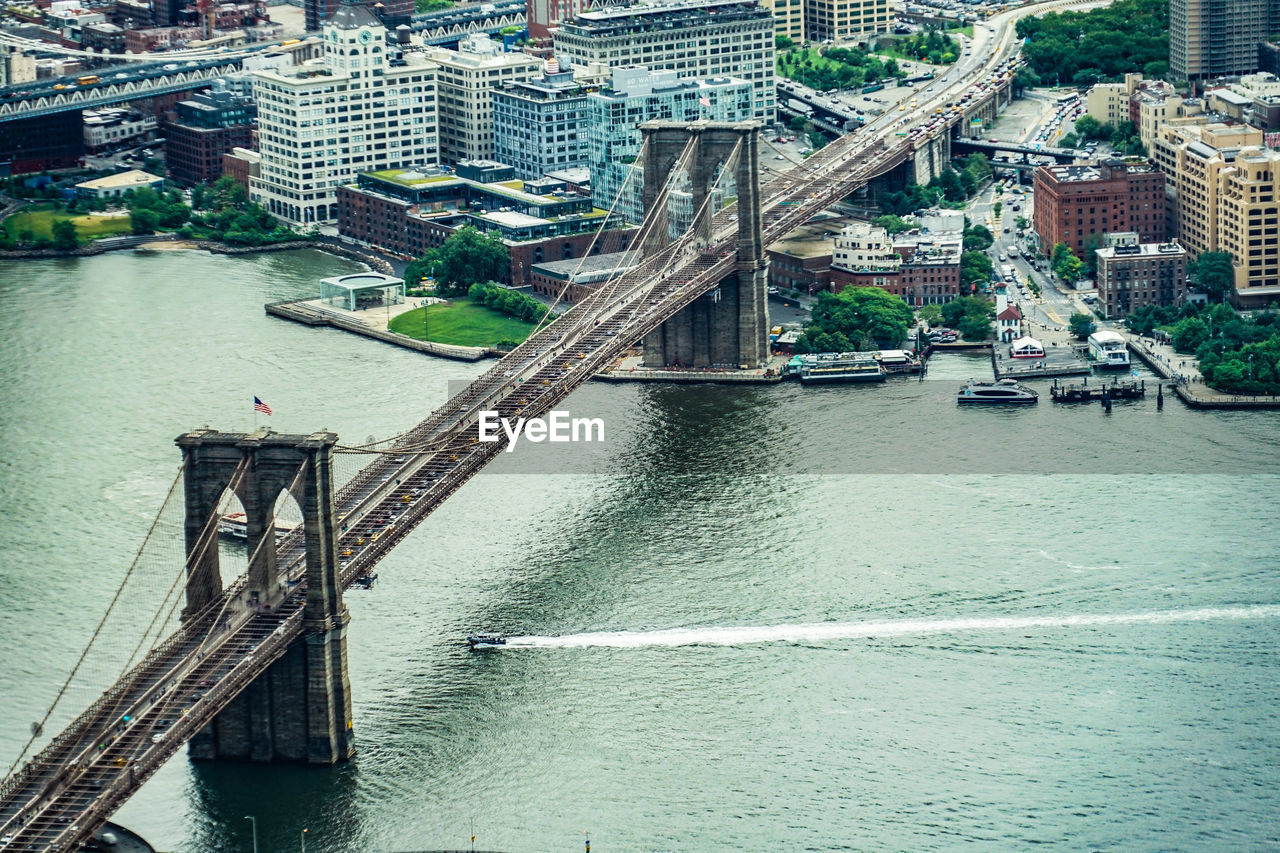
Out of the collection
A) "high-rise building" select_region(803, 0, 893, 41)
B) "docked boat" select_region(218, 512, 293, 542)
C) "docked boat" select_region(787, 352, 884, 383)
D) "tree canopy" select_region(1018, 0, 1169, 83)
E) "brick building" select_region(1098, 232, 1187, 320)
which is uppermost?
"high-rise building" select_region(803, 0, 893, 41)

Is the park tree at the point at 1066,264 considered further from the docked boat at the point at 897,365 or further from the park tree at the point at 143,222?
the park tree at the point at 143,222

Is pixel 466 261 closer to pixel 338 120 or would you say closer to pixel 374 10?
pixel 338 120

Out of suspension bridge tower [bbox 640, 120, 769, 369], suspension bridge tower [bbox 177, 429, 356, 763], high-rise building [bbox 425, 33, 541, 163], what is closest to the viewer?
suspension bridge tower [bbox 177, 429, 356, 763]

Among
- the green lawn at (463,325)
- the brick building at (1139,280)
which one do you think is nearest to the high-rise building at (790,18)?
the green lawn at (463,325)

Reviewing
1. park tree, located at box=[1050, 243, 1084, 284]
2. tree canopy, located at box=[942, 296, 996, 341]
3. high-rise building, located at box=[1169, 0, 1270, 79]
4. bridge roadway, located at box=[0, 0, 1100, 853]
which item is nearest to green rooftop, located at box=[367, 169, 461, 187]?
bridge roadway, located at box=[0, 0, 1100, 853]

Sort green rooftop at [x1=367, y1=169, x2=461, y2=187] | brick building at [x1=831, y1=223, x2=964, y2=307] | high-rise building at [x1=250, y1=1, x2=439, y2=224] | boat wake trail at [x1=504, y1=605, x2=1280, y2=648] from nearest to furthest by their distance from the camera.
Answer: boat wake trail at [x1=504, y1=605, x2=1280, y2=648], brick building at [x1=831, y1=223, x2=964, y2=307], green rooftop at [x1=367, y1=169, x2=461, y2=187], high-rise building at [x1=250, y1=1, x2=439, y2=224]

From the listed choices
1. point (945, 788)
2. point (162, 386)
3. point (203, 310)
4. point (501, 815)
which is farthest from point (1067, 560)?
point (203, 310)

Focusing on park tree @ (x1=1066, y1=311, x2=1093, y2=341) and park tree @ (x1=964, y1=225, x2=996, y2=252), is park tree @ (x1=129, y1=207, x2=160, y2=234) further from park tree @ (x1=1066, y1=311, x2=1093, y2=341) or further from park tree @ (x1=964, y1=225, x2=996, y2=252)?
park tree @ (x1=1066, y1=311, x2=1093, y2=341)
